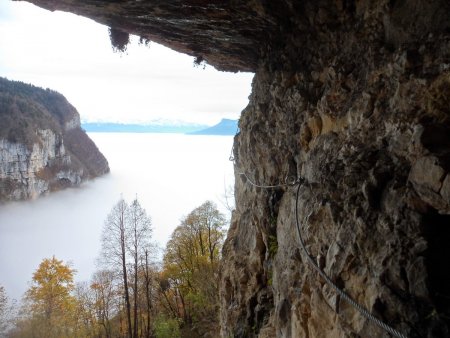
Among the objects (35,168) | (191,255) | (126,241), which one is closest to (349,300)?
(126,241)

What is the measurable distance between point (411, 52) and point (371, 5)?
971mm

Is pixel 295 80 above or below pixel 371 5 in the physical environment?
below

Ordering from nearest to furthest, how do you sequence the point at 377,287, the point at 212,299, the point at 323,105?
the point at 377,287 → the point at 323,105 → the point at 212,299

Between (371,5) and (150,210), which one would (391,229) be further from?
(150,210)

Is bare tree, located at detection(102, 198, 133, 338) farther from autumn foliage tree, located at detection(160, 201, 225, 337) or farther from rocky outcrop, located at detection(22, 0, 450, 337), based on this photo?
rocky outcrop, located at detection(22, 0, 450, 337)

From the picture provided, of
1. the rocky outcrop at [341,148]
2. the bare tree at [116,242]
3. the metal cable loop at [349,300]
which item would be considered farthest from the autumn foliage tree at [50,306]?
the metal cable loop at [349,300]

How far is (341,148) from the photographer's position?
456cm

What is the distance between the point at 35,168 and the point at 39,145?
7472 millimetres

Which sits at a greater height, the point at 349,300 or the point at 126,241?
the point at 349,300

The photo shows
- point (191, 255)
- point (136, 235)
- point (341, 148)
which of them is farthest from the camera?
point (191, 255)

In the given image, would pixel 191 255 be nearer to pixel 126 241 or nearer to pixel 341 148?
pixel 126 241

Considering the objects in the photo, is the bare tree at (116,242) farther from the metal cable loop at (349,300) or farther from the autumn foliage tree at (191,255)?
the metal cable loop at (349,300)

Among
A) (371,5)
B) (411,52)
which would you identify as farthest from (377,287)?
(371,5)

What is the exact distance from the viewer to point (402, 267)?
304 cm
